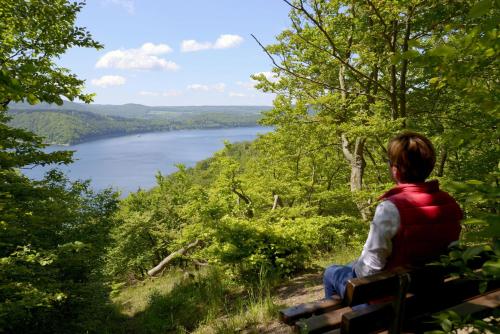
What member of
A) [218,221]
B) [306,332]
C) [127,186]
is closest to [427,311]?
[306,332]

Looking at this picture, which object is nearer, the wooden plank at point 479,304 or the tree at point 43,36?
the wooden plank at point 479,304

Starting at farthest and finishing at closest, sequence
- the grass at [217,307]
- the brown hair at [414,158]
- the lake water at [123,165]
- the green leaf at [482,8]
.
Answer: the lake water at [123,165]
the grass at [217,307]
the brown hair at [414,158]
the green leaf at [482,8]

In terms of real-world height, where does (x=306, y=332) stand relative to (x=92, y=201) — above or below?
above

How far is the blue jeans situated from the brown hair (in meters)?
0.93

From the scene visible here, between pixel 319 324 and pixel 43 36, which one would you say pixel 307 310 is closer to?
pixel 319 324

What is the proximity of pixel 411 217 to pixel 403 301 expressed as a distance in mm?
534

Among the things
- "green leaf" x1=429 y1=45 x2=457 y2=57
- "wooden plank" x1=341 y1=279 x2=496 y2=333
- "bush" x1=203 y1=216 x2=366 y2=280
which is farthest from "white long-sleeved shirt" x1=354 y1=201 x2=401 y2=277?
"bush" x1=203 y1=216 x2=366 y2=280

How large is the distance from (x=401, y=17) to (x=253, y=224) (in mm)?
5181

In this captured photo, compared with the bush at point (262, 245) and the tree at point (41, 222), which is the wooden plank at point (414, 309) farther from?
the tree at point (41, 222)

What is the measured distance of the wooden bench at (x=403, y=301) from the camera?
7.36 ft

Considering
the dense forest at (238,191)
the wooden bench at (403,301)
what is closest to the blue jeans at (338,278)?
the wooden bench at (403,301)

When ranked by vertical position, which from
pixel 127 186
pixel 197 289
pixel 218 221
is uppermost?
pixel 218 221

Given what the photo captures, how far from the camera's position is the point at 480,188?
1.59m

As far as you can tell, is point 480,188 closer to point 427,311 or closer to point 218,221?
point 427,311
